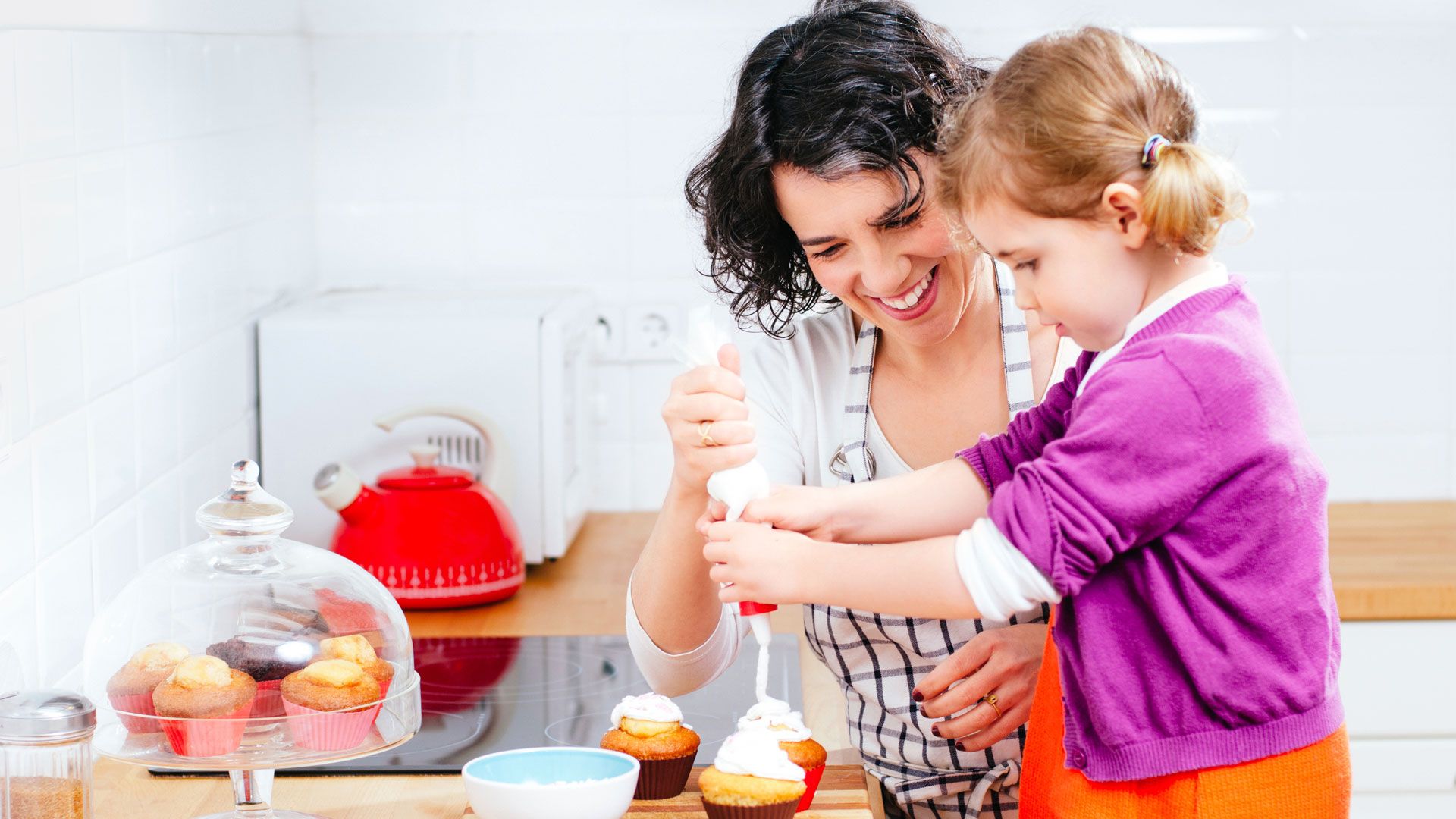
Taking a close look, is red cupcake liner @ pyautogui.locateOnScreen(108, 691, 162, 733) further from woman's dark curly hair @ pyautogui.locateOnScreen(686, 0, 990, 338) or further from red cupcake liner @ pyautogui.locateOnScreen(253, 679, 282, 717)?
woman's dark curly hair @ pyautogui.locateOnScreen(686, 0, 990, 338)

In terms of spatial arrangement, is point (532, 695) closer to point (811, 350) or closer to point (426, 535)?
point (426, 535)

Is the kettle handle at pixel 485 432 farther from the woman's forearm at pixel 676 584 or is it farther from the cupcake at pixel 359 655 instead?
the cupcake at pixel 359 655

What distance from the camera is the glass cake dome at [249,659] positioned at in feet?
3.03

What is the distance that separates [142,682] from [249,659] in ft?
0.23

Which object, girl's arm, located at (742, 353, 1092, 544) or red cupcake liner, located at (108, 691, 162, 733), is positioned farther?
girl's arm, located at (742, 353, 1092, 544)

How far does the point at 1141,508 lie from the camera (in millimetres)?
847

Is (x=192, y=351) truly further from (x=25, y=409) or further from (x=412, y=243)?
(x=412, y=243)

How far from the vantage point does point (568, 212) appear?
2.20 meters

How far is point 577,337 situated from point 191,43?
636 mm

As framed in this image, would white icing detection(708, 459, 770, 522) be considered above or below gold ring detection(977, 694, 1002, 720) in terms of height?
above

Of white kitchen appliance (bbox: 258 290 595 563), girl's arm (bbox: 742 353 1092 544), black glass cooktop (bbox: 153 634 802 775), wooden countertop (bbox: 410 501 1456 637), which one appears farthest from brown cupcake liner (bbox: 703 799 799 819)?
white kitchen appliance (bbox: 258 290 595 563)

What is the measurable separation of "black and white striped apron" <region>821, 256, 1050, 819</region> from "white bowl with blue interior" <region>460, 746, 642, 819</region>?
356 millimetres

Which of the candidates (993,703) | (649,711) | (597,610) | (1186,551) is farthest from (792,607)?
(1186,551)

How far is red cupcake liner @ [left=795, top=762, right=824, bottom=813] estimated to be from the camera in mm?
1001
